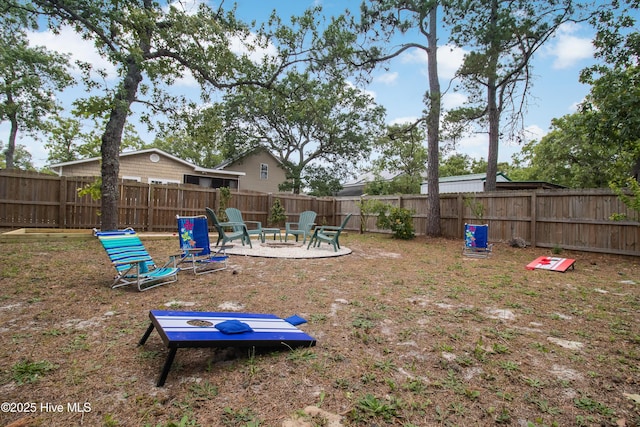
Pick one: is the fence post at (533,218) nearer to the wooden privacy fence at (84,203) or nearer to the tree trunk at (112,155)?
the wooden privacy fence at (84,203)

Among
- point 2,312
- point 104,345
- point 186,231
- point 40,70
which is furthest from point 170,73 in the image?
point 40,70

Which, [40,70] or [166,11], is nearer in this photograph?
[166,11]

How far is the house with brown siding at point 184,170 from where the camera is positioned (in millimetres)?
16484

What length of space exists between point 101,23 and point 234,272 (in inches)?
254

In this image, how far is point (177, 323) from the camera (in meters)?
2.44

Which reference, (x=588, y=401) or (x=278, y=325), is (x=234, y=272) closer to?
(x=278, y=325)

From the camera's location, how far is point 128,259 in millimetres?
4223

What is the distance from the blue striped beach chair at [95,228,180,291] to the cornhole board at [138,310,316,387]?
195 cm

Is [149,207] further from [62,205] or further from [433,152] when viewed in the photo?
[433,152]

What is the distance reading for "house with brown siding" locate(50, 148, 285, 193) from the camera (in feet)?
54.1

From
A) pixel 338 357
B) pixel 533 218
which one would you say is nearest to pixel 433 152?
pixel 533 218

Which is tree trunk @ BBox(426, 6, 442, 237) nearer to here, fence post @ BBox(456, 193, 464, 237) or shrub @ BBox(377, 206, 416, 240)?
fence post @ BBox(456, 193, 464, 237)

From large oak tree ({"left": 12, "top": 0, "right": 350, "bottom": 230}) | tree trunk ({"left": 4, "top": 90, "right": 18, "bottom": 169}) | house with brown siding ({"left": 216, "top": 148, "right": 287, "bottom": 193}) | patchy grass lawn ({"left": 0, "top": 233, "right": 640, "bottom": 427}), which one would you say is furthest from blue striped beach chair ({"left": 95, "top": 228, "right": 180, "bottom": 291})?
tree trunk ({"left": 4, "top": 90, "right": 18, "bottom": 169})

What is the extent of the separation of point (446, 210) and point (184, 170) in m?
14.8
